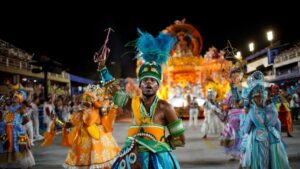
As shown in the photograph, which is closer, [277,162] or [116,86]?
[116,86]

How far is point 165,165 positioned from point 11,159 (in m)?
5.78

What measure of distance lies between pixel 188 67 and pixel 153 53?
27.3 m

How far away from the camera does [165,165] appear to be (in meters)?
3.65

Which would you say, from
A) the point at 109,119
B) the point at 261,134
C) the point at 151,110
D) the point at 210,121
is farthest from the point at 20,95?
the point at 210,121

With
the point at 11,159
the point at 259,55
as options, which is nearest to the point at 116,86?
the point at 11,159

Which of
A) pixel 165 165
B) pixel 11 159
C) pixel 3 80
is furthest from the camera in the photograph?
pixel 3 80

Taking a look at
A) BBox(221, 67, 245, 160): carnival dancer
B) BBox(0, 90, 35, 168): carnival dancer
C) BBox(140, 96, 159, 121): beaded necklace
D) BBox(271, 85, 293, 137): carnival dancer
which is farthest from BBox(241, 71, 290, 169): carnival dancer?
BBox(271, 85, 293, 137): carnival dancer

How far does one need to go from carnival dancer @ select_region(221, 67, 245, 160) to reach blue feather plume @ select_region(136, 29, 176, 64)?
4784mm

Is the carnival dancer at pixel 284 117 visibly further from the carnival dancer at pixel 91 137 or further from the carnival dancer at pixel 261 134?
the carnival dancer at pixel 91 137

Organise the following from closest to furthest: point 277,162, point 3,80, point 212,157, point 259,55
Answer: point 277,162
point 212,157
point 3,80
point 259,55

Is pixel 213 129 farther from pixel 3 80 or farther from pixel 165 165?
pixel 3 80

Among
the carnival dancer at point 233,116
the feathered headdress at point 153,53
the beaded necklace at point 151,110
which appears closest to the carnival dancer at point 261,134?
the carnival dancer at point 233,116

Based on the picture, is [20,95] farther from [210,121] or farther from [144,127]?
[210,121]

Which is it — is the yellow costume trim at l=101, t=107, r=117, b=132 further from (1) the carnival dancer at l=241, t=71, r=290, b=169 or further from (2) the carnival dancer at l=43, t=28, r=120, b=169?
(1) the carnival dancer at l=241, t=71, r=290, b=169
